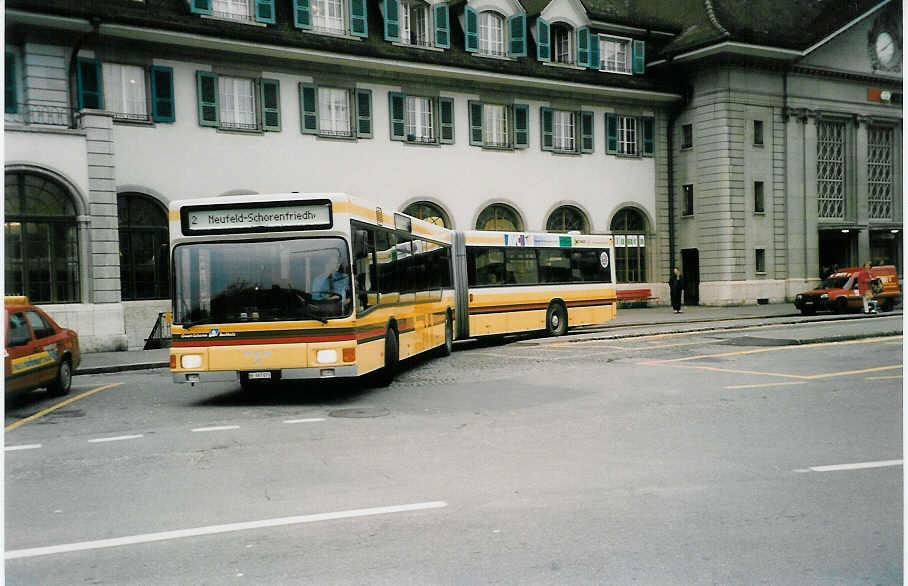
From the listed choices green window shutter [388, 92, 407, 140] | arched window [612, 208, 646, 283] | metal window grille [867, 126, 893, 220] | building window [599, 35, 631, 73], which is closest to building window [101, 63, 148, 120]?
green window shutter [388, 92, 407, 140]

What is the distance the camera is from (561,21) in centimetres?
3588

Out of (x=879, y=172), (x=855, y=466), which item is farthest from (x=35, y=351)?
(x=879, y=172)

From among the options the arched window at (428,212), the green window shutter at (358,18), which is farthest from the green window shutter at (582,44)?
the green window shutter at (358,18)

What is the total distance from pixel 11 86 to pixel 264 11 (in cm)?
793

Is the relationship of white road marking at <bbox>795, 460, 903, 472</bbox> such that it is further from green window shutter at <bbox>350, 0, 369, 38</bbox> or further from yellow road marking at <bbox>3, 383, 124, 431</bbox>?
green window shutter at <bbox>350, 0, 369, 38</bbox>

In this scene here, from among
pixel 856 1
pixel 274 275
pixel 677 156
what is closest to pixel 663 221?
pixel 677 156

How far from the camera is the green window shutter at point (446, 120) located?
3238 cm

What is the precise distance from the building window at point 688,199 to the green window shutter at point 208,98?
21.0m

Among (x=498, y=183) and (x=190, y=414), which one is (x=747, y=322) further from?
(x=190, y=414)

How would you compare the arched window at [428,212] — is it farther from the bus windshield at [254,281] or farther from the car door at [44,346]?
the bus windshield at [254,281]

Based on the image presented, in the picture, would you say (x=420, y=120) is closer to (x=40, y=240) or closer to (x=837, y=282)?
(x=40, y=240)

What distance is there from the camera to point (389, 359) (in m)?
14.1

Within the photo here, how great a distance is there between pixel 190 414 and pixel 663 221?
30760mm

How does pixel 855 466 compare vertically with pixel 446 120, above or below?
below
